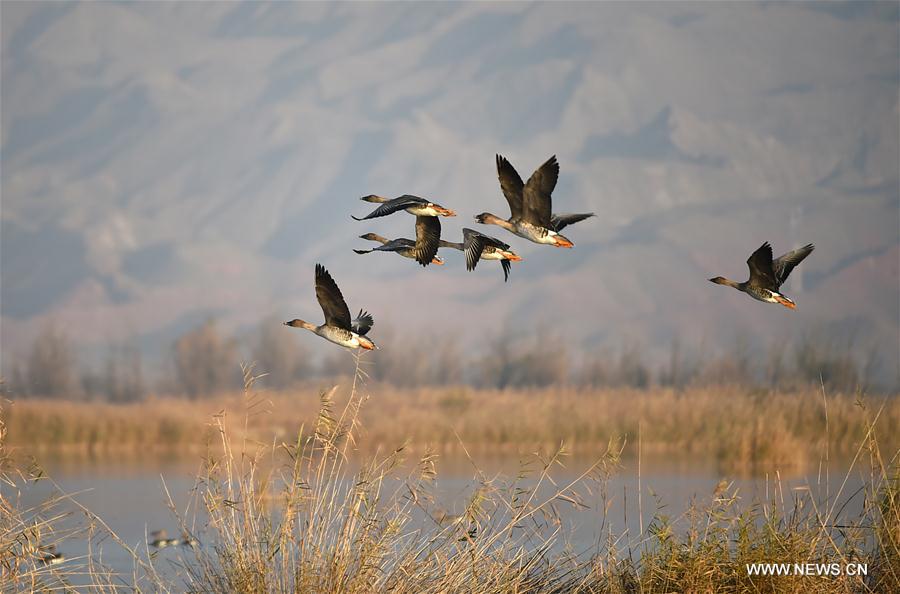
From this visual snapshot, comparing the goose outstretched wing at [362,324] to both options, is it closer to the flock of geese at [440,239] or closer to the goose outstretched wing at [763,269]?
the flock of geese at [440,239]

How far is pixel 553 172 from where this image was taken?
798cm

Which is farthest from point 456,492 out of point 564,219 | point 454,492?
point 564,219

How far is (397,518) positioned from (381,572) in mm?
401

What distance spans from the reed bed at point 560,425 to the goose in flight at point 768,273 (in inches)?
577

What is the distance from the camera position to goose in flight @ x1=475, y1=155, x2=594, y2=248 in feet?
26.1

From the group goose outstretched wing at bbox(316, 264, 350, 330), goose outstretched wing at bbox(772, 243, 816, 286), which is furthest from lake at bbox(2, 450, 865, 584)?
goose outstretched wing at bbox(316, 264, 350, 330)

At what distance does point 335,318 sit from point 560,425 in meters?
22.2

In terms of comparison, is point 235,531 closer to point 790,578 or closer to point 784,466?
point 790,578

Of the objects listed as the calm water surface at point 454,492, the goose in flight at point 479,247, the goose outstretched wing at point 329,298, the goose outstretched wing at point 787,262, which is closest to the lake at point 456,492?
the calm water surface at point 454,492

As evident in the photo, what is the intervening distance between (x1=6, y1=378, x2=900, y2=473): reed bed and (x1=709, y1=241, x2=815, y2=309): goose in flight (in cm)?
1466

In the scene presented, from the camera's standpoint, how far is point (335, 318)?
26.2 feet

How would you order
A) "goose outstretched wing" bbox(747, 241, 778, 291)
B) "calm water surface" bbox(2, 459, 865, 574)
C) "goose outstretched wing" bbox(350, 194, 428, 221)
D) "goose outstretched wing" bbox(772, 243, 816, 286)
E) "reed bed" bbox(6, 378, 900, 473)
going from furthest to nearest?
"reed bed" bbox(6, 378, 900, 473) → "calm water surface" bbox(2, 459, 865, 574) → "goose outstretched wing" bbox(772, 243, 816, 286) → "goose outstretched wing" bbox(747, 241, 778, 291) → "goose outstretched wing" bbox(350, 194, 428, 221)

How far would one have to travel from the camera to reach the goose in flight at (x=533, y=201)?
7949mm

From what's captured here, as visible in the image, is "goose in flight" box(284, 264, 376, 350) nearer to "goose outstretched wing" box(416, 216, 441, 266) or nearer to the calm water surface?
"goose outstretched wing" box(416, 216, 441, 266)
